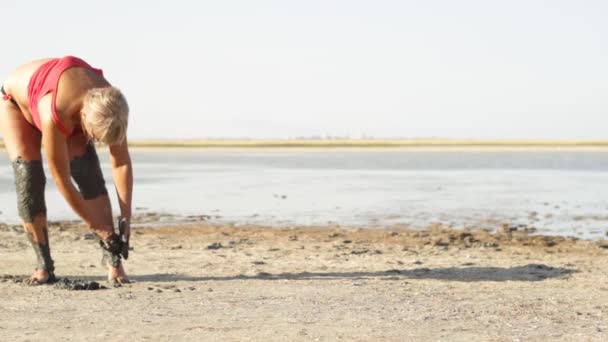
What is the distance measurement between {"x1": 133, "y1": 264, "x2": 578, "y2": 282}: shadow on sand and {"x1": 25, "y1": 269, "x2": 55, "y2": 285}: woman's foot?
0.70 m

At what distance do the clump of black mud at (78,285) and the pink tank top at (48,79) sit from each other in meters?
1.14

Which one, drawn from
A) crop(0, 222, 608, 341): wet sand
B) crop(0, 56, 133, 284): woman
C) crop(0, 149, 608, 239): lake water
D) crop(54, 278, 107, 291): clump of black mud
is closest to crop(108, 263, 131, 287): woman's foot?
crop(0, 56, 133, 284): woman

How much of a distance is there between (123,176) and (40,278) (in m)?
1.03

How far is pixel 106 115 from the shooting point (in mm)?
5699

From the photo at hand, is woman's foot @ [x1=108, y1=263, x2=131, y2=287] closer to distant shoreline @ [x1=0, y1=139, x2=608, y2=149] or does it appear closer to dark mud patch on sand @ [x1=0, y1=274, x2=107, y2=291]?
dark mud patch on sand @ [x1=0, y1=274, x2=107, y2=291]

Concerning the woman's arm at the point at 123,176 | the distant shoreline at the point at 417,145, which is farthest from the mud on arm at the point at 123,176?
the distant shoreline at the point at 417,145

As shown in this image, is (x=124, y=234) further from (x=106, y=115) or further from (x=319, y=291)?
(x=319, y=291)

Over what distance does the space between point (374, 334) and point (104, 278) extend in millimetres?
3052

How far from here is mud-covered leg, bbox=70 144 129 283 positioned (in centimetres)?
709

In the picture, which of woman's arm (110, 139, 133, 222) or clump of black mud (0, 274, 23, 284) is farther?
clump of black mud (0, 274, 23, 284)

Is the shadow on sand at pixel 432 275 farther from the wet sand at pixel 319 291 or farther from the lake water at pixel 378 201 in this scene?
the lake water at pixel 378 201

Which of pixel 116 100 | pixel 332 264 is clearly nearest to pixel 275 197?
pixel 332 264

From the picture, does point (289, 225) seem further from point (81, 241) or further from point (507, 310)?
point (507, 310)

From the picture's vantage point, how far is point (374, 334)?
5195 mm
